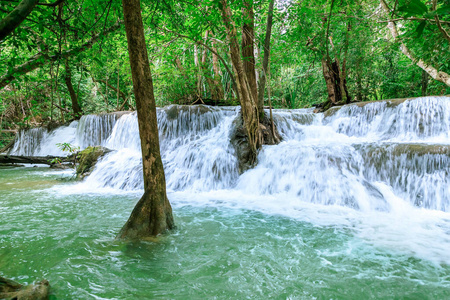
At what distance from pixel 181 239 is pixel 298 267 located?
1539mm

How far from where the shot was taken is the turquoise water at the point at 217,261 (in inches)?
89.3

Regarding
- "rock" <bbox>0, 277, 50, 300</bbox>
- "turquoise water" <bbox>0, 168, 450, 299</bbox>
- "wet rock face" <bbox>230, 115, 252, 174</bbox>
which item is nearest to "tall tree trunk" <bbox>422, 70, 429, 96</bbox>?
"wet rock face" <bbox>230, 115, 252, 174</bbox>

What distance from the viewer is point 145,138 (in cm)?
329

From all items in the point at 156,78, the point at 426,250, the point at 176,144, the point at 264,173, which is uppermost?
Result: the point at 156,78

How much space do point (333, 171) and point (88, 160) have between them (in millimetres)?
7940

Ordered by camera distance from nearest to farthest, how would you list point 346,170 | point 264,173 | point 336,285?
point 336,285, point 346,170, point 264,173

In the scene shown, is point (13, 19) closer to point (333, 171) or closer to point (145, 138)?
point (145, 138)

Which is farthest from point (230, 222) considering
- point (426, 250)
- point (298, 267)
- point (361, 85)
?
point (361, 85)

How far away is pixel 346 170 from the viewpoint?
6.02 m

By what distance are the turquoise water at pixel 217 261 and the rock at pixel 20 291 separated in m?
0.23

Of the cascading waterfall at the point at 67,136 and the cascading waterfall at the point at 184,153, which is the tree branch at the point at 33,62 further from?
the cascading waterfall at the point at 67,136

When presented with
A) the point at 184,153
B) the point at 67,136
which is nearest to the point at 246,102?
the point at 184,153

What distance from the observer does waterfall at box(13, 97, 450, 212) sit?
17.4ft

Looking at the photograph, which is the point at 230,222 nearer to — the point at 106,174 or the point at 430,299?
the point at 430,299
